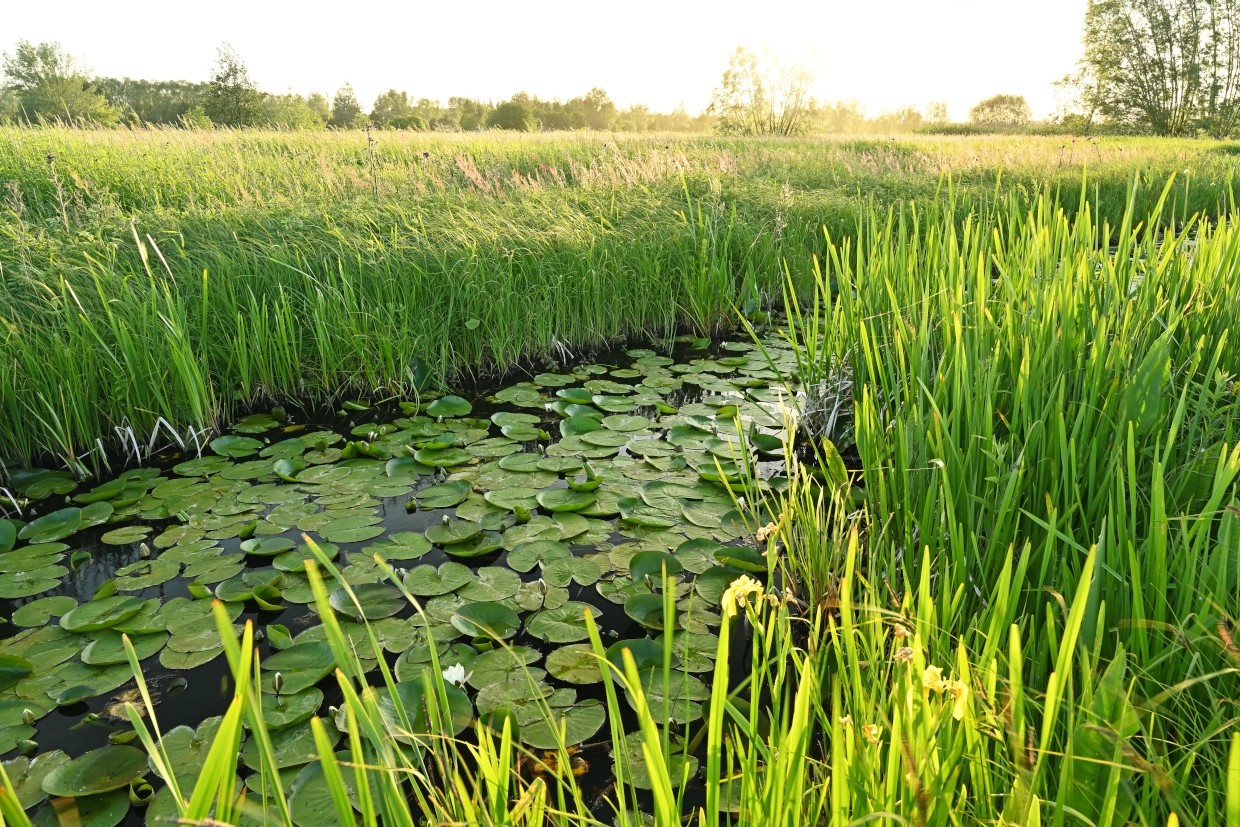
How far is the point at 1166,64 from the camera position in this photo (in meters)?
26.2

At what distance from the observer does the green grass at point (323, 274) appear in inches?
105

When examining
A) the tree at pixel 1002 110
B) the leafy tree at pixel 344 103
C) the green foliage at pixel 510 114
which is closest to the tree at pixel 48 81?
the leafy tree at pixel 344 103

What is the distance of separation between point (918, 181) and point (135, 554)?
22.9ft

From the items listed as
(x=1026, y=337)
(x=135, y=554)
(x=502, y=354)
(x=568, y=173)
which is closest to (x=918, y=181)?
(x=568, y=173)

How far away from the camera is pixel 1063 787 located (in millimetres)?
640

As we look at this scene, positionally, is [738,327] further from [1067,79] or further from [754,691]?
[1067,79]

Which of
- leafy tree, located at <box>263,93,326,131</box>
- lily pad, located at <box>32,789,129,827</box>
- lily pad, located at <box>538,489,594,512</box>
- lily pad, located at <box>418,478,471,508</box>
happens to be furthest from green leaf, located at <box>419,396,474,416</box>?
leafy tree, located at <box>263,93,326,131</box>

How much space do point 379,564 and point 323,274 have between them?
2503mm

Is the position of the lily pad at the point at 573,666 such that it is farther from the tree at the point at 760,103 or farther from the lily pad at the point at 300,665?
the tree at the point at 760,103

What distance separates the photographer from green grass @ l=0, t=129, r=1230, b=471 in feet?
8.74

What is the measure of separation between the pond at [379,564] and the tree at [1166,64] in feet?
106

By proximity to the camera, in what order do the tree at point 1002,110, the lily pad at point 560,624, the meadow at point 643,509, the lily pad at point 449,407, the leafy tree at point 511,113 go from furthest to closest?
the leafy tree at point 511,113 < the tree at point 1002,110 < the lily pad at point 449,407 < the lily pad at point 560,624 < the meadow at point 643,509

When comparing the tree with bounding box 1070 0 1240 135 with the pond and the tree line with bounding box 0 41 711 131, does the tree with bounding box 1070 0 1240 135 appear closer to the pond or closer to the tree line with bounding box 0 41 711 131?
the tree line with bounding box 0 41 711 131

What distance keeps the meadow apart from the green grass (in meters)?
0.03
